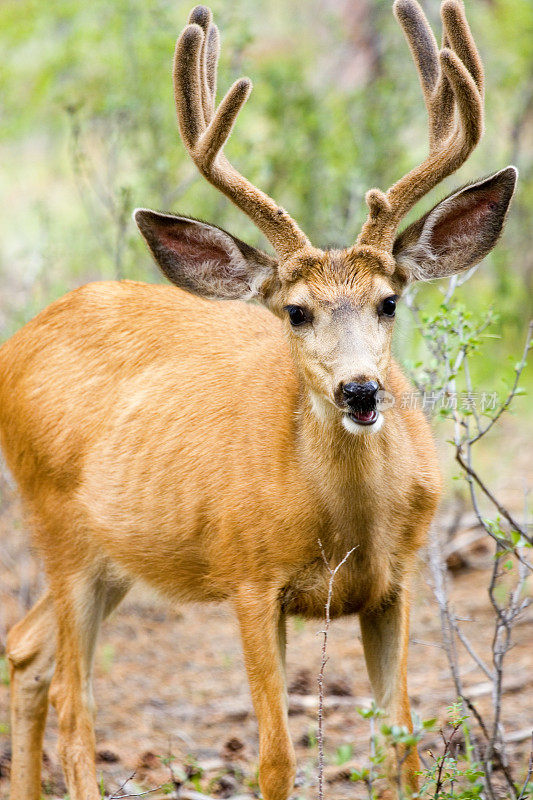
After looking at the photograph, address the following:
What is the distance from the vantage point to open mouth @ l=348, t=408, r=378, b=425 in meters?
4.08

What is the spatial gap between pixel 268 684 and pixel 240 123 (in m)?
6.20

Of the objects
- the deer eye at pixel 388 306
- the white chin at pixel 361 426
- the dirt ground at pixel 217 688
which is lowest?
the dirt ground at pixel 217 688

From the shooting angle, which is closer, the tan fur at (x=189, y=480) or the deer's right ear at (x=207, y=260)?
the tan fur at (x=189, y=480)

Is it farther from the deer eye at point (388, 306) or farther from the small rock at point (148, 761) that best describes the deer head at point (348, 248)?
the small rock at point (148, 761)

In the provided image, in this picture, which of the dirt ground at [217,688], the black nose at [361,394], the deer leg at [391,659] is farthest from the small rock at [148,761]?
the black nose at [361,394]

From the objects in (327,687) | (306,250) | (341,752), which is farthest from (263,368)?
(327,687)

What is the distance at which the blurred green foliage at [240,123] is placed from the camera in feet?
28.6

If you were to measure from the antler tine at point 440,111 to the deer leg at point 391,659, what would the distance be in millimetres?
1582

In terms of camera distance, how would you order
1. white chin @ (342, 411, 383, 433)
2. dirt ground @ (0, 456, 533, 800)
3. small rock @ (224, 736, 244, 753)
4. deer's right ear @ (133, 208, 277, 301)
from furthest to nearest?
1. small rock @ (224, 736, 244, 753)
2. dirt ground @ (0, 456, 533, 800)
3. deer's right ear @ (133, 208, 277, 301)
4. white chin @ (342, 411, 383, 433)

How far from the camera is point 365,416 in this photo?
161 inches

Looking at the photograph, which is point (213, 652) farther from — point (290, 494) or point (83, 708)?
point (290, 494)

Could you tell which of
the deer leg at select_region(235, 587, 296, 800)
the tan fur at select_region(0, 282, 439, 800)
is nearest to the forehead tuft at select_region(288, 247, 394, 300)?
the tan fur at select_region(0, 282, 439, 800)

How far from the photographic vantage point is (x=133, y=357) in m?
5.56

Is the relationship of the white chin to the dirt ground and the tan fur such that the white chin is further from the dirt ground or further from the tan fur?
the dirt ground
